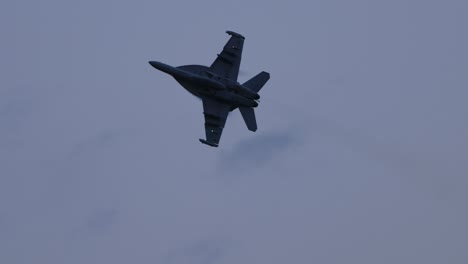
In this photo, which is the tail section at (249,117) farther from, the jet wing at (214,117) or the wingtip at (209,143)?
the wingtip at (209,143)

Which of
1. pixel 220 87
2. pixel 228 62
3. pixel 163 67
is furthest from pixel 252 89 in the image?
pixel 163 67

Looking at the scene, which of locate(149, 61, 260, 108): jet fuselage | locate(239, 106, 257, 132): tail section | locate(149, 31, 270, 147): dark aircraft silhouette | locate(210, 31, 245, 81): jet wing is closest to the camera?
locate(149, 61, 260, 108): jet fuselage

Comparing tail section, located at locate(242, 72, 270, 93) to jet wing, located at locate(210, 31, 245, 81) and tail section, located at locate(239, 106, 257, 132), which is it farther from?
tail section, located at locate(239, 106, 257, 132)

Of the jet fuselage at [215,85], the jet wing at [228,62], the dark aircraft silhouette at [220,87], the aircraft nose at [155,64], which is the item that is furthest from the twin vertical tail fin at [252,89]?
the aircraft nose at [155,64]

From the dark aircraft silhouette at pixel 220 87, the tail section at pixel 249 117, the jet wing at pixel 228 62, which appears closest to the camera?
the dark aircraft silhouette at pixel 220 87

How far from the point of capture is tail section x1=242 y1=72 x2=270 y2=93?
132 meters

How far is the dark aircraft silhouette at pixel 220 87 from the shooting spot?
131 m

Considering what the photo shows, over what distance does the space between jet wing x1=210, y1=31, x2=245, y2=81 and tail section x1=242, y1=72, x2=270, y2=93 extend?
1.83m

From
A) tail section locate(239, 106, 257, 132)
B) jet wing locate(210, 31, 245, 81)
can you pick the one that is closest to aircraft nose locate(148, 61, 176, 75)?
jet wing locate(210, 31, 245, 81)

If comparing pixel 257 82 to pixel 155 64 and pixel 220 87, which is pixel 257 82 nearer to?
pixel 220 87

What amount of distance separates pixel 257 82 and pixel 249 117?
4.47m

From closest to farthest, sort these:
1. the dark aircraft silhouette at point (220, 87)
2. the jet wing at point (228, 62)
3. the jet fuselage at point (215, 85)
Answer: the jet fuselage at point (215, 85)
the dark aircraft silhouette at point (220, 87)
the jet wing at point (228, 62)

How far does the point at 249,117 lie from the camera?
431 feet

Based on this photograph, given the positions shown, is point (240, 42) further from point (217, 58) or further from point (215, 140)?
point (215, 140)
